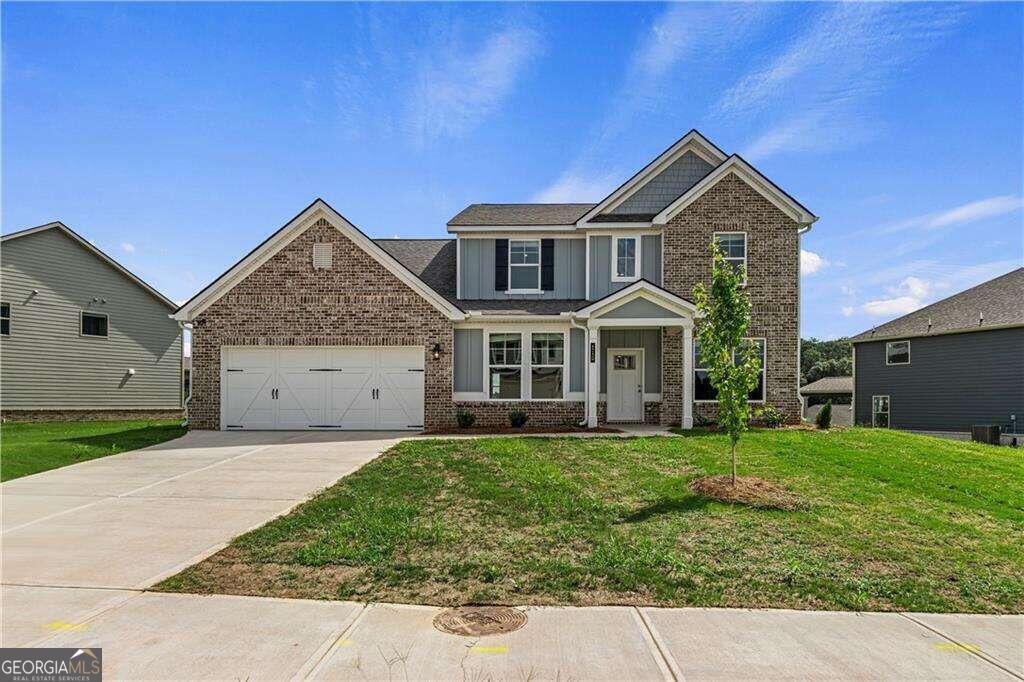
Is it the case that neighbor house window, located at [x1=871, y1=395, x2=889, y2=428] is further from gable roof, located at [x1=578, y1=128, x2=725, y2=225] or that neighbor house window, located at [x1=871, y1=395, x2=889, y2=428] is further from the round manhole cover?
the round manhole cover

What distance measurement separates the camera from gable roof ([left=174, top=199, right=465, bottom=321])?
16.6 metres

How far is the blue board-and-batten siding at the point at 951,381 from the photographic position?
21.6 meters

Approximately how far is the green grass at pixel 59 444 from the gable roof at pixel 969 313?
90.6 ft

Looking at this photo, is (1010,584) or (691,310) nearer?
(1010,584)

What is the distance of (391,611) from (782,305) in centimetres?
1594

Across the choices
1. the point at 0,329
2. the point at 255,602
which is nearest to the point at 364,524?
the point at 255,602

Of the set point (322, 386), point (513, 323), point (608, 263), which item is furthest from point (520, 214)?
point (322, 386)

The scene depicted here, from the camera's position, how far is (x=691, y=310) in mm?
16281

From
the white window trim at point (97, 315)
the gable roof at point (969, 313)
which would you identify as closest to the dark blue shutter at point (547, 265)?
the gable roof at point (969, 313)

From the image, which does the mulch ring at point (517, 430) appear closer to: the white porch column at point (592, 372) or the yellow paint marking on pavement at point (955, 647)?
the white porch column at point (592, 372)

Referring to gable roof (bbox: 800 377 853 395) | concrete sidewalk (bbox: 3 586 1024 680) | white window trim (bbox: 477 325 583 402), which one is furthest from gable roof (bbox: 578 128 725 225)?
gable roof (bbox: 800 377 853 395)

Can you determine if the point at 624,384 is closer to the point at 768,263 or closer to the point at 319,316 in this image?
the point at 768,263

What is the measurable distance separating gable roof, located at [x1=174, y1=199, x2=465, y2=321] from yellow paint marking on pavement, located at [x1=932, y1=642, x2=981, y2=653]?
13.3 m

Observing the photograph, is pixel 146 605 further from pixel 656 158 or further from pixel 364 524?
pixel 656 158
